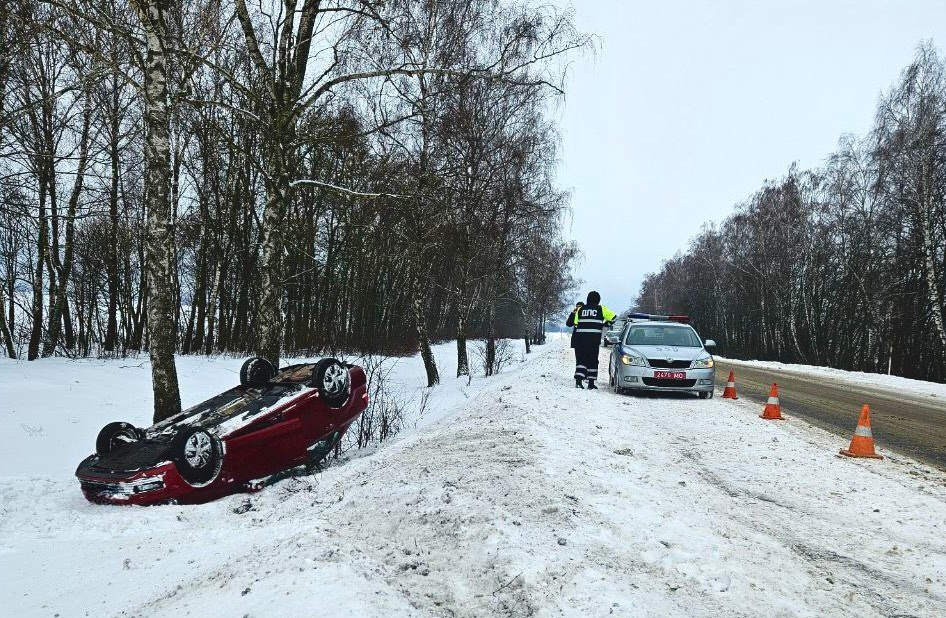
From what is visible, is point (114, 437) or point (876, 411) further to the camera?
point (876, 411)

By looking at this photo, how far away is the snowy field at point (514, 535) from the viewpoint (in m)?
2.74

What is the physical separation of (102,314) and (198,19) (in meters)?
25.6

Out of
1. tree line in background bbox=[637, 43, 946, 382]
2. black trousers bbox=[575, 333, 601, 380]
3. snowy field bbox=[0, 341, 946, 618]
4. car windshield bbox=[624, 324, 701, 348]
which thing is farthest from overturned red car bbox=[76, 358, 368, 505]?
tree line in background bbox=[637, 43, 946, 382]

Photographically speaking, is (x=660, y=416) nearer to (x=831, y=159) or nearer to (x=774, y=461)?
(x=774, y=461)

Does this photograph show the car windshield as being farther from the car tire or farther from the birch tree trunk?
the birch tree trunk

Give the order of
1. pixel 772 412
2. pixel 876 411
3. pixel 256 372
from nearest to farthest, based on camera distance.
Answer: pixel 256 372
pixel 772 412
pixel 876 411

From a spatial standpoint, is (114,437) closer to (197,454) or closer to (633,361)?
(197,454)

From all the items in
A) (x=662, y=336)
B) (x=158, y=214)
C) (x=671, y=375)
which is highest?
(x=158, y=214)

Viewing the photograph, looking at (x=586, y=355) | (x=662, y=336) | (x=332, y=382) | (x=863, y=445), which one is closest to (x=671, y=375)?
(x=662, y=336)

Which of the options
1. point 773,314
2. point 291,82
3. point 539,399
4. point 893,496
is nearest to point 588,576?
point 893,496

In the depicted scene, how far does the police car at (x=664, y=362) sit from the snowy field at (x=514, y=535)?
368 centimetres

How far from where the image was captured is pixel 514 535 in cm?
331

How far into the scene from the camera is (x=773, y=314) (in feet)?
141

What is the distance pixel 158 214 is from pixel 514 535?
20.6 feet
